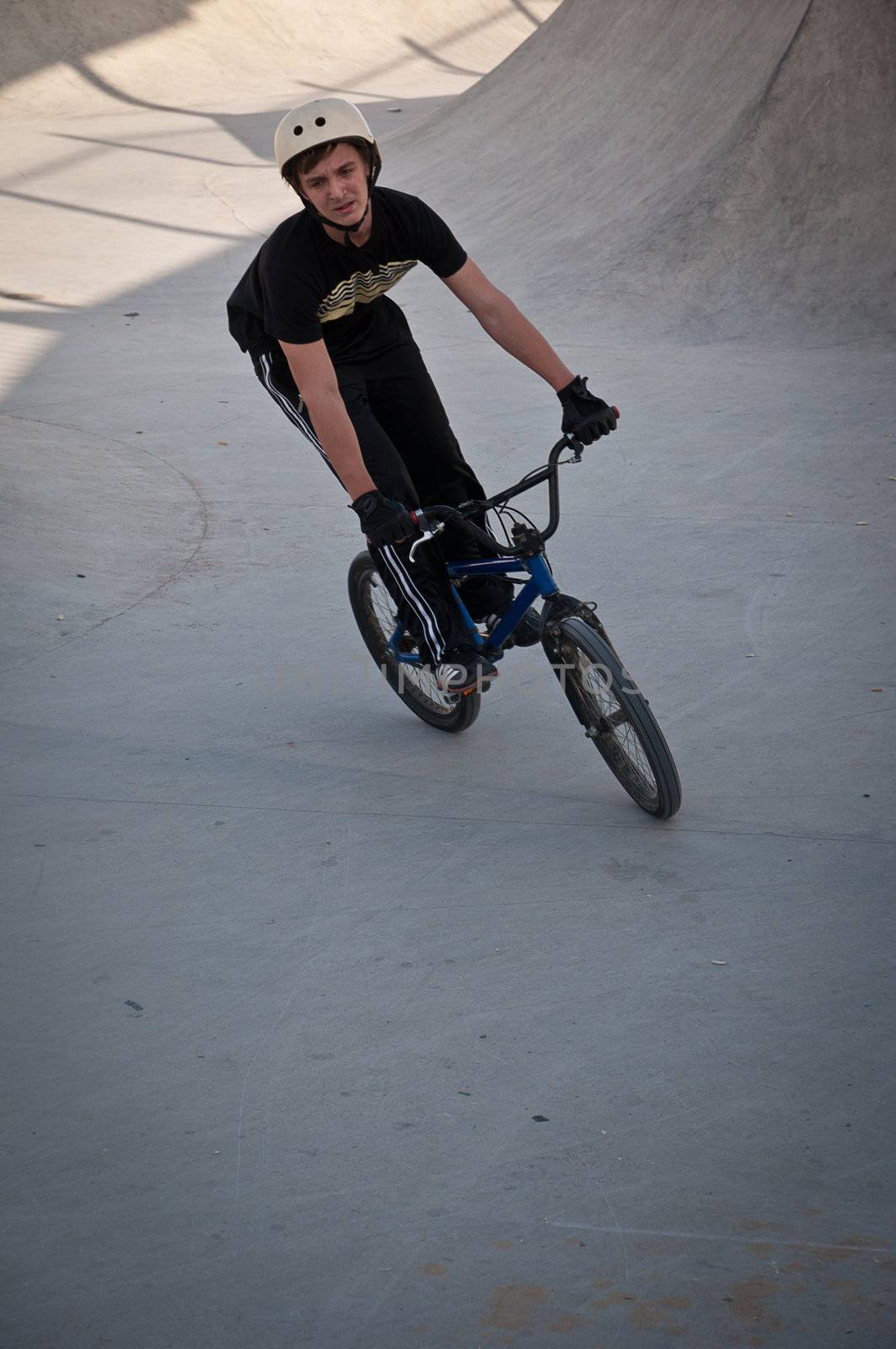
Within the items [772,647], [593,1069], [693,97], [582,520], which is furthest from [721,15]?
[593,1069]

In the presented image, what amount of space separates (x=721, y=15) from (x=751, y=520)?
7.68 metres

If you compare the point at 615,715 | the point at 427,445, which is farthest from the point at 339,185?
the point at 615,715

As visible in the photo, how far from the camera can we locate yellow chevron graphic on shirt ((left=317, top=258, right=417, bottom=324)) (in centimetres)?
368

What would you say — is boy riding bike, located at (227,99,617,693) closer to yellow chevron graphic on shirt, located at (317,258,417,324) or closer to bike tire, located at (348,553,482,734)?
yellow chevron graphic on shirt, located at (317,258,417,324)

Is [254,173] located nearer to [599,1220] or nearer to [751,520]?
[751,520]

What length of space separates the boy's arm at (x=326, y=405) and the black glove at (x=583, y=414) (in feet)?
2.00

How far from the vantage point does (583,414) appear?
370 cm

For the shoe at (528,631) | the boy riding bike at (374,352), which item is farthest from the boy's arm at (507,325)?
the shoe at (528,631)

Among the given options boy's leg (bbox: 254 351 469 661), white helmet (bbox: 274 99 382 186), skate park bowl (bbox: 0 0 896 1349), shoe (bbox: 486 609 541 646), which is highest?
white helmet (bbox: 274 99 382 186)

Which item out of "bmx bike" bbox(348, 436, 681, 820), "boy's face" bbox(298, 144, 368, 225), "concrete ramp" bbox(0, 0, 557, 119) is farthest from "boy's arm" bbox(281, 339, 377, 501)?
"concrete ramp" bbox(0, 0, 557, 119)

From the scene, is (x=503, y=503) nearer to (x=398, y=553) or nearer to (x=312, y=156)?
(x=398, y=553)

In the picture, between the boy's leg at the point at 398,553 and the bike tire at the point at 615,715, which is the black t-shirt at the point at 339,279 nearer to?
the boy's leg at the point at 398,553

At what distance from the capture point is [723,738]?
4.20 meters

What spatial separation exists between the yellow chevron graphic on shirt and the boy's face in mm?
201
